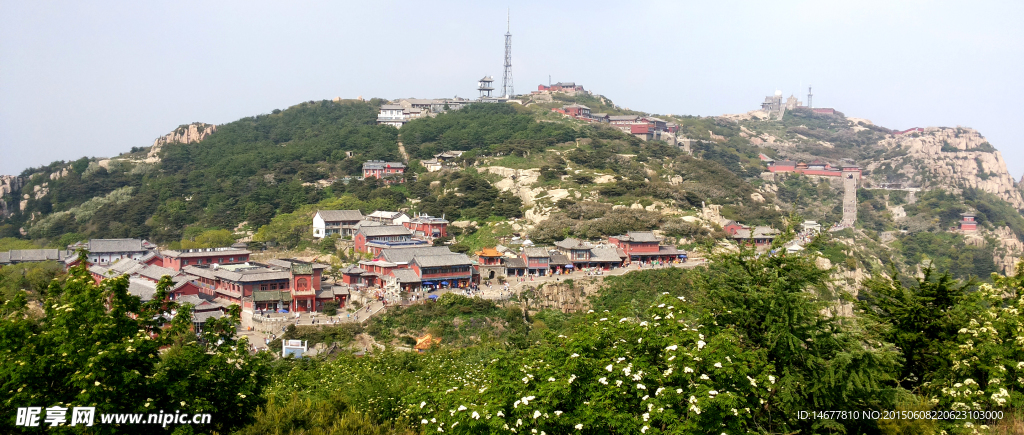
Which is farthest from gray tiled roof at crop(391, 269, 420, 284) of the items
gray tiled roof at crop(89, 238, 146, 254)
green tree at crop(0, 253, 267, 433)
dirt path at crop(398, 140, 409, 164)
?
dirt path at crop(398, 140, 409, 164)

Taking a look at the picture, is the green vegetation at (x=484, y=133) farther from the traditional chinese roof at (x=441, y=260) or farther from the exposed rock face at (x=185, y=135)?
the traditional chinese roof at (x=441, y=260)

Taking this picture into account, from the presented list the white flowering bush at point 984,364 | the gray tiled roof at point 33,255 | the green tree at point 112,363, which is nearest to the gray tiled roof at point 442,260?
the gray tiled roof at point 33,255

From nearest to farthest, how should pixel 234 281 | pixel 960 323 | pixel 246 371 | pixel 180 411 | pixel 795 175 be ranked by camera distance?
1. pixel 180 411
2. pixel 246 371
3. pixel 960 323
4. pixel 234 281
5. pixel 795 175

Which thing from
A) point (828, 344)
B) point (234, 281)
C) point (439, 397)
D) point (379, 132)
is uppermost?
point (379, 132)

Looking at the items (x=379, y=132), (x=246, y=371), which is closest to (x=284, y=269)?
(x=246, y=371)

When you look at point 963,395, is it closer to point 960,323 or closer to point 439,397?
point 960,323

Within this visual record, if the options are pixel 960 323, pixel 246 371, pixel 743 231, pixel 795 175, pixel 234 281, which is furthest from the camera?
pixel 795 175

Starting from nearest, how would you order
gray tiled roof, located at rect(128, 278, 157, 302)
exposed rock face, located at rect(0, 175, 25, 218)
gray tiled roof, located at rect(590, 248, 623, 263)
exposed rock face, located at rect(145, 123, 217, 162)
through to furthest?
gray tiled roof, located at rect(128, 278, 157, 302) → gray tiled roof, located at rect(590, 248, 623, 263) → exposed rock face, located at rect(0, 175, 25, 218) → exposed rock face, located at rect(145, 123, 217, 162)

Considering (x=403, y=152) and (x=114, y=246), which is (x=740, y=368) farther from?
(x=403, y=152)

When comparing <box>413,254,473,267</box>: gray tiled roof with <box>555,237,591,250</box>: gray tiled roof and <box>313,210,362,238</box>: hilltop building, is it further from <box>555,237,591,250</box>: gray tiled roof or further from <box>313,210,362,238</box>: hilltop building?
<box>313,210,362,238</box>: hilltop building
